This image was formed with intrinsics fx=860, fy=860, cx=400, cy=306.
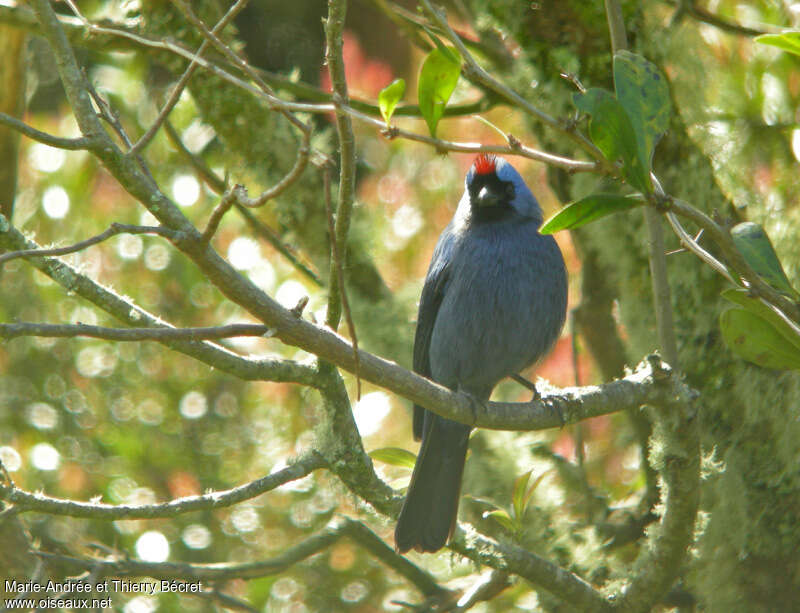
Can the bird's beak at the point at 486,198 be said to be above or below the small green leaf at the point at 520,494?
above

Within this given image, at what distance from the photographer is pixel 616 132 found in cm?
172

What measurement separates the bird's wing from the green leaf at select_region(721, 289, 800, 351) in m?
1.78

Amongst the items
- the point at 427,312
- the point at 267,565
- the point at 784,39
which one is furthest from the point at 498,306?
the point at 784,39

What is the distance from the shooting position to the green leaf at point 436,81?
188 cm

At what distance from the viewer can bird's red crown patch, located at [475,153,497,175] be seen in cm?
382

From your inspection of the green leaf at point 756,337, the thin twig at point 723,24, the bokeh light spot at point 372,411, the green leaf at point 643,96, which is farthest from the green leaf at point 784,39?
the bokeh light spot at point 372,411

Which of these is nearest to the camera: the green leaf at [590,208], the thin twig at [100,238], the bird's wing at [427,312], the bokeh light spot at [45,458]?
the thin twig at [100,238]

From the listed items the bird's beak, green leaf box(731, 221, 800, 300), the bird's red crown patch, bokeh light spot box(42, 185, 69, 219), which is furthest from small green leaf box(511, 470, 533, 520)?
bokeh light spot box(42, 185, 69, 219)

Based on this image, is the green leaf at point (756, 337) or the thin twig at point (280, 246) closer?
the green leaf at point (756, 337)

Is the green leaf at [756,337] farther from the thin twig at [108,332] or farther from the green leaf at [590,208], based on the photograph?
the thin twig at [108,332]

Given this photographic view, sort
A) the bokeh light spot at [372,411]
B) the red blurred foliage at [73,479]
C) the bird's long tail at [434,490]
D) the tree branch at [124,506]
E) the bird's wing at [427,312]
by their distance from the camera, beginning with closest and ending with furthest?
the tree branch at [124,506] → the bird's long tail at [434,490] → the bird's wing at [427,312] → the red blurred foliage at [73,479] → the bokeh light spot at [372,411]

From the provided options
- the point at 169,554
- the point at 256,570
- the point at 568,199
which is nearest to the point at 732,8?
the point at 568,199

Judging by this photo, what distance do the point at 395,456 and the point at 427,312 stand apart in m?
0.85

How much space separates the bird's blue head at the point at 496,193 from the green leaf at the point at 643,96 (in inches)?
73.5
